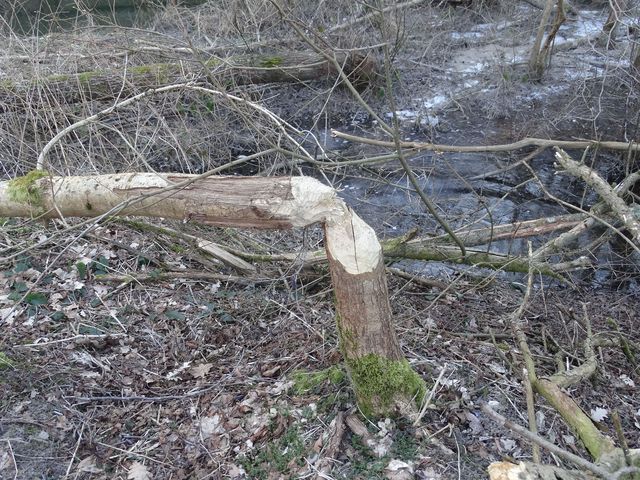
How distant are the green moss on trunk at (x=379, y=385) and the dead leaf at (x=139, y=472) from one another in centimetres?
107

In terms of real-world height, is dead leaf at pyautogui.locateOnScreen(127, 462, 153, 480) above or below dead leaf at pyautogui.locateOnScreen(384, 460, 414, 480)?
below

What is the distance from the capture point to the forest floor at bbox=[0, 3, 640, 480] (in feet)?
9.05

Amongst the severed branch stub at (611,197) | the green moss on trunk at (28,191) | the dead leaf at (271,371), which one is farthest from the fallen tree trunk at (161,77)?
the dead leaf at (271,371)

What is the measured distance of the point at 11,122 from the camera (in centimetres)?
589

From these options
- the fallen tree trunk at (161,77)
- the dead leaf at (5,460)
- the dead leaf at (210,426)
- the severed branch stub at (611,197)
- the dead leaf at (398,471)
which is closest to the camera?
the dead leaf at (398,471)

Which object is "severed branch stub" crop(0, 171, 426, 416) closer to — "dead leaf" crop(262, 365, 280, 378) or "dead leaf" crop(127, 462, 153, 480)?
"dead leaf" crop(262, 365, 280, 378)

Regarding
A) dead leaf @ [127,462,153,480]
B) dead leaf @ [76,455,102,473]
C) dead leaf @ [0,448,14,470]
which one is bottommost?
dead leaf @ [127,462,153,480]

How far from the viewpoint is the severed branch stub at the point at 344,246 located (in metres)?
2.78

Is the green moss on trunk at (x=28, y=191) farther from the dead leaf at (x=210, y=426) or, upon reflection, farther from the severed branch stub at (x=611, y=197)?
the severed branch stub at (x=611, y=197)

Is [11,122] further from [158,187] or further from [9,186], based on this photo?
[158,187]

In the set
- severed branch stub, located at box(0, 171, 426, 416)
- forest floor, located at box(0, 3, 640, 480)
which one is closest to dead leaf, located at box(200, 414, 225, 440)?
→ forest floor, located at box(0, 3, 640, 480)

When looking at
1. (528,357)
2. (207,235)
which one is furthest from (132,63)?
(528,357)

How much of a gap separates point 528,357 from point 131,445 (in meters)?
2.08

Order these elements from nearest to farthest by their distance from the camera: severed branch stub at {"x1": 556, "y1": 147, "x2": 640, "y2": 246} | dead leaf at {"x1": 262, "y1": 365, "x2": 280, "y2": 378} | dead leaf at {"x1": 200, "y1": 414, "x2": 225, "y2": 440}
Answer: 1. dead leaf at {"x1": 200, "y1": 414, "x2": 225, "y2": 440}
2. dead leaf at {"x1": 262, "y1": 365, "x2": 280, "y2": 378}
3. severed branch stub at {"x1": 556, "y1": 147, "x2": 640, "y2": 246}
